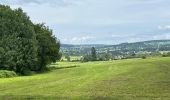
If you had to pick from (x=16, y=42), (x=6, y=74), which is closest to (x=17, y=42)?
(x=16, y=42)

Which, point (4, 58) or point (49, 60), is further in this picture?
point (49, 60)

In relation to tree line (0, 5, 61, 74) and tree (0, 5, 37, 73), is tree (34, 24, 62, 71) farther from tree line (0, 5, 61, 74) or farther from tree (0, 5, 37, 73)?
tree (0, 5, 37, 73)

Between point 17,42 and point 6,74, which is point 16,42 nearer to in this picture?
point 17,42

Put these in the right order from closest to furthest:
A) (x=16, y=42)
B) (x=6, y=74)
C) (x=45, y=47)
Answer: (x=6, y=74)
(x=16, y=42)
(x=45, y=47)

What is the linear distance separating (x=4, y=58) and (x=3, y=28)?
5.82 m

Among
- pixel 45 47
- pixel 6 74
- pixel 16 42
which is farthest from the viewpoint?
pixel 45 47

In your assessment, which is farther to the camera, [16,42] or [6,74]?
[16,42]

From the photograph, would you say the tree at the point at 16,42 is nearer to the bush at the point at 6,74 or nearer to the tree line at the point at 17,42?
the tree line at the point at 17,42

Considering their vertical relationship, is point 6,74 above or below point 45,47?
below

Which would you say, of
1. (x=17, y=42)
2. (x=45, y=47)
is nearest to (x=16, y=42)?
(x=17, y=42)

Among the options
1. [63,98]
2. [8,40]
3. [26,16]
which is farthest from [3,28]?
[63,98]

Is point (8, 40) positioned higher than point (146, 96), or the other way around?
point (8, 40)

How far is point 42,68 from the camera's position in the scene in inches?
3991

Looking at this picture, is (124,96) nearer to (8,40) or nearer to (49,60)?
(8,40)
